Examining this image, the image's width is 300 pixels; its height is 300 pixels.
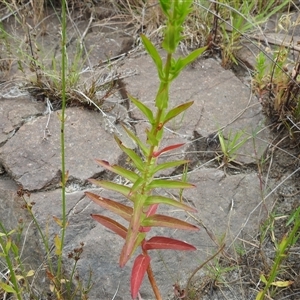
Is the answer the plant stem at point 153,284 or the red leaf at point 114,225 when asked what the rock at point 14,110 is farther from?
the plant stem at point 153,284

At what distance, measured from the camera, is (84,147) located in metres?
2.12

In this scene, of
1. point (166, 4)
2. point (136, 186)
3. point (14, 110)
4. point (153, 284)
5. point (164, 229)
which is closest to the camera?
point (166, 4)

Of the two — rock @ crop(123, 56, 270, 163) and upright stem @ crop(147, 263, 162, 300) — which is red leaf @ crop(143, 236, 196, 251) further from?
rock @ crop(123, 56, 270, 163)

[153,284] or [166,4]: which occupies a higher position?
[166,4]

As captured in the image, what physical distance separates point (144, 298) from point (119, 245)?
0.20 meters

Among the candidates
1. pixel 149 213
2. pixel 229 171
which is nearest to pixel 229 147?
pixel 229 171

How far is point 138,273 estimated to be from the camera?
5.03ft

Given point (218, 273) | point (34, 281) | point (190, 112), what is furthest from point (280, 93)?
point (34, 281)

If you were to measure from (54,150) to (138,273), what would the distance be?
0.74m

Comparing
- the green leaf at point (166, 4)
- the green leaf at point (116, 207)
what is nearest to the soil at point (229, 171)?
the green leaf at point (116, 207)

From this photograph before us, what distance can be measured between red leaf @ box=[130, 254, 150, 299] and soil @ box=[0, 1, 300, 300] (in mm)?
217

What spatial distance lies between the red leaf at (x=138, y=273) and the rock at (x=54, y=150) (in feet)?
1.77

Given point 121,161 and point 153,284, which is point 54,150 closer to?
point 121,161

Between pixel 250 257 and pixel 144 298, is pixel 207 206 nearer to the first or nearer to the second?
pixel 250 257
